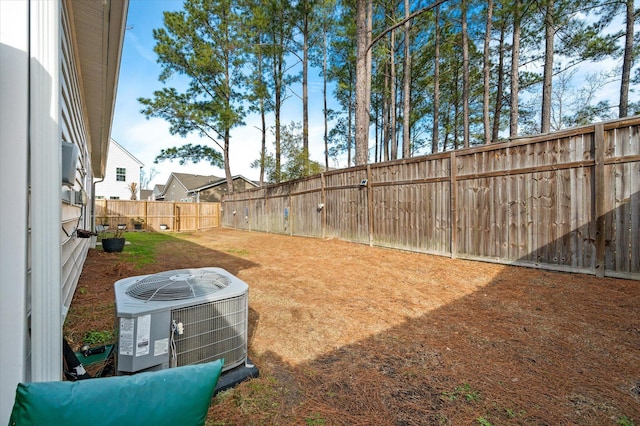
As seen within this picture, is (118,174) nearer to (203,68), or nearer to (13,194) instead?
(203,68)

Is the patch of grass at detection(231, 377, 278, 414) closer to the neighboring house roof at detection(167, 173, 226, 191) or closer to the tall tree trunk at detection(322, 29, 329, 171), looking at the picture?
the tall tree trunk at detection(322, 29, 329, 171)

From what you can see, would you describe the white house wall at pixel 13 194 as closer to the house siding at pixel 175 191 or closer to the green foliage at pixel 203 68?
the green foliage at pixel 203 68

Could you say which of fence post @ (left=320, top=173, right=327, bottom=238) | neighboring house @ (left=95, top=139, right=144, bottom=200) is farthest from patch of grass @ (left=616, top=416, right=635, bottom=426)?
neighboring house @ (left=95, top=139, right=144, bottom=200)

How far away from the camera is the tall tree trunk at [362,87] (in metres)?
8.16

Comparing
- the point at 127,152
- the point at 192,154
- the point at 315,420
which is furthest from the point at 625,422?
the point at 127,152

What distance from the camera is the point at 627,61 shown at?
9.47 metres

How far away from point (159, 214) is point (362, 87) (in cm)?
1373

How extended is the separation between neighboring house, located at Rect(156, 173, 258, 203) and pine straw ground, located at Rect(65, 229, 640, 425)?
62.4 ft

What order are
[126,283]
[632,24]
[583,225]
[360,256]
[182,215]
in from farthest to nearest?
[182,215] → [632,24] → [360,256] → [583,225] → [126,283]

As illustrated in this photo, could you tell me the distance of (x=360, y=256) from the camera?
6062 mm

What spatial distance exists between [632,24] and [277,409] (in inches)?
574

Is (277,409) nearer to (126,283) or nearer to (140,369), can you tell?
(140,369)

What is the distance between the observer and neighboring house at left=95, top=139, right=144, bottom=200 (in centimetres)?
2081

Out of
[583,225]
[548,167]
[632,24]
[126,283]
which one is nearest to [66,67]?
[126,283]
